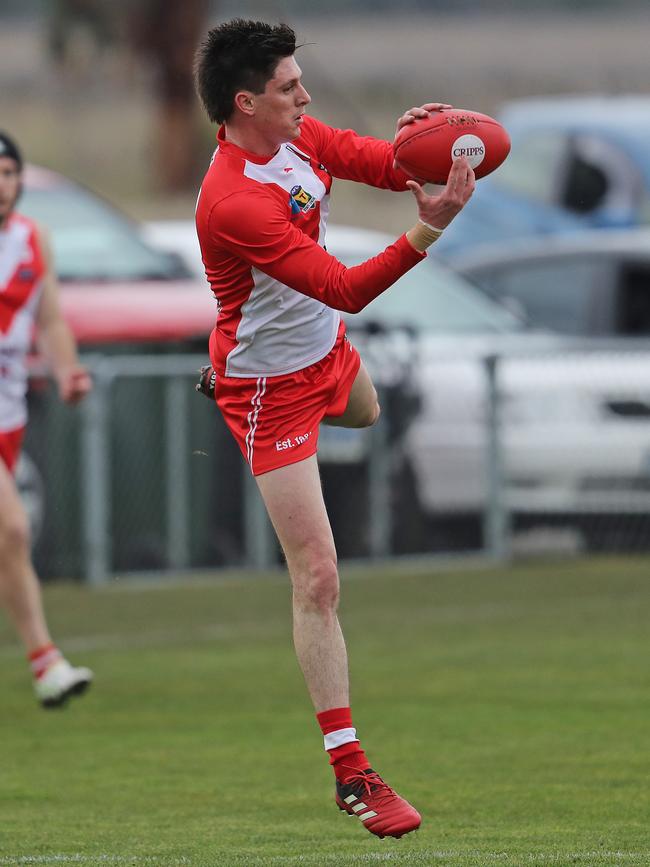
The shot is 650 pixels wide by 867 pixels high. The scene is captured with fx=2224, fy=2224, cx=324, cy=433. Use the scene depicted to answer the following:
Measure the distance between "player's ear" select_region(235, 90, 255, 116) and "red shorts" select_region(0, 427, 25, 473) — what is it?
133 inches

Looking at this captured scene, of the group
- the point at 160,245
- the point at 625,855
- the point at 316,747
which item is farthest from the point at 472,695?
the point at 160,245

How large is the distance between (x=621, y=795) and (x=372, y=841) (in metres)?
0.93

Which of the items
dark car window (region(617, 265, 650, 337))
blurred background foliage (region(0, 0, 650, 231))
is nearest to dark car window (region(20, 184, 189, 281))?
dark car window (region(617, 265, 650, 337))

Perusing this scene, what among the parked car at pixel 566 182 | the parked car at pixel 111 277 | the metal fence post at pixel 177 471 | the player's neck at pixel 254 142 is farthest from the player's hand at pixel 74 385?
the parked car at pixel 566 182

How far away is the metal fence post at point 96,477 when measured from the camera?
13523mm

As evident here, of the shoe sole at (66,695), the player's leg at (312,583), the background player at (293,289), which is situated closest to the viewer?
the background player at (293,289)

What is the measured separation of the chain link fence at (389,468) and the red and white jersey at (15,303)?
12.4 ft

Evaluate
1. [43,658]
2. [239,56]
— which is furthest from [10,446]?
Answer: [239,56]

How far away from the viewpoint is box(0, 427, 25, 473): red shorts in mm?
9500

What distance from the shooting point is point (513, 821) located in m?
6.57

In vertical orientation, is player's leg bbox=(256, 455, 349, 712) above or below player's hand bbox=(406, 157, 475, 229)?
below

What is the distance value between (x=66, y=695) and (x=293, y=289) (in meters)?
3.06

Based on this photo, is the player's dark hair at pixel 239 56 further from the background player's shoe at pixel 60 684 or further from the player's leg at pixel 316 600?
the background player's shoe at pixel 60 684

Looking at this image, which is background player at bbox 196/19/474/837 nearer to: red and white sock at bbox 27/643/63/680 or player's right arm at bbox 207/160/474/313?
player's right arm at bbox 207/160/474/313
